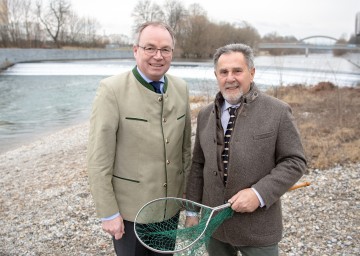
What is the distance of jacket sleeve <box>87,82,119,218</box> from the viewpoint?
2.12 meters

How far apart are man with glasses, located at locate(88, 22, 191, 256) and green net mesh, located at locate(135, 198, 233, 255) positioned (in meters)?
0.08

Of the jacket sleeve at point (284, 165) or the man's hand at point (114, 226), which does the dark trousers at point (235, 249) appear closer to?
the jacket sleeve at point (284, 165)

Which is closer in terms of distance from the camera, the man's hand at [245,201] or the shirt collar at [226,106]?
the man's hand at [245,201]

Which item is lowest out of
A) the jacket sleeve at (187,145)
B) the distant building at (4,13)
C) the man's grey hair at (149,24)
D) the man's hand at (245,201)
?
the man's hand at (245,201)

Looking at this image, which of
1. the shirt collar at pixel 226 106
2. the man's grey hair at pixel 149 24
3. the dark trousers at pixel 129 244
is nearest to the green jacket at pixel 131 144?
the dark trousers at pixel 129 244

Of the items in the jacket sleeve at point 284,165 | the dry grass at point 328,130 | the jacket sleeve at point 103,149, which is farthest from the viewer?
the dry grass at point 328,130

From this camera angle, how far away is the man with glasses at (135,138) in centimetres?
216

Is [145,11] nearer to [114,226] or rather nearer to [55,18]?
[55,18]

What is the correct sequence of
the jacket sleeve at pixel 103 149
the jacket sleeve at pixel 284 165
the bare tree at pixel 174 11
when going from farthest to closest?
the bare tree at pixel 174 11 → the jacket sleeve at pixel 103 149 → the jacket sleeve at pixel 284 165

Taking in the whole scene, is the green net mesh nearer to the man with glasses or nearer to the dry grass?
the man with glasses

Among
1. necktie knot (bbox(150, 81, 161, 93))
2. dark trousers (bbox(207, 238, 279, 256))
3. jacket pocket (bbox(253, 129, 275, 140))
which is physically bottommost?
dark trousers (bbox(207, 238, 279, 256))

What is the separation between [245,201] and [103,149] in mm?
925

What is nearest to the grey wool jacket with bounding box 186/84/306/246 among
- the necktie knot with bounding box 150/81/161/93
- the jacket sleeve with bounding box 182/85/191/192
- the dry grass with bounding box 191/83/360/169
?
the jacket sleeve with bounding box 182/85/191/192

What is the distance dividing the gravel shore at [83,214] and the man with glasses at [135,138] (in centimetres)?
218
